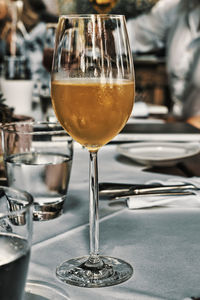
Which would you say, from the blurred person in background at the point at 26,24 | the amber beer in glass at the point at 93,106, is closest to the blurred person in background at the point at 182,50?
the blurred person in background at the point at 26,24

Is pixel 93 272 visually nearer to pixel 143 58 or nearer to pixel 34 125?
pixel 34 125

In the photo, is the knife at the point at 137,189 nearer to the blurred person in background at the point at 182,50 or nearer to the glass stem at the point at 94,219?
the glass stem at the point at 94,219

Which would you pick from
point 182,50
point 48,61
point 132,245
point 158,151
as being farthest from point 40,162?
point 182,50

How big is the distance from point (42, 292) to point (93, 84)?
163mm

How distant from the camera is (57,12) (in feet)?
10.9

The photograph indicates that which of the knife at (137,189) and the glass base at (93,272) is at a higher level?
the knife at (137,189)

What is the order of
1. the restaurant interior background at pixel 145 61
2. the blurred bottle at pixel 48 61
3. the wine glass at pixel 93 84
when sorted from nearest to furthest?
the wine glass at pixel 93 84
the blurred bottle at pixel 48 61
the restaurant interior background at pixel 145 61

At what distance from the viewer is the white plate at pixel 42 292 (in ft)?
0.96

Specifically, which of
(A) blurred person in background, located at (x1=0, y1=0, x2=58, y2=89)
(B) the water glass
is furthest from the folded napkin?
(A) blurred person in background, located at (x1=0, y1=0, x2=58, y2=89)

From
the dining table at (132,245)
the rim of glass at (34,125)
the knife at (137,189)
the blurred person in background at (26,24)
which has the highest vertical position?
the blurred person in background at (26,24)

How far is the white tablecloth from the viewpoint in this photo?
1.02ft

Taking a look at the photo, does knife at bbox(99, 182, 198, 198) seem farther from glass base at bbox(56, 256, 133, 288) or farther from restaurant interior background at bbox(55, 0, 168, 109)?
restaurant interior background at bbox(55, 0, 168, 109)

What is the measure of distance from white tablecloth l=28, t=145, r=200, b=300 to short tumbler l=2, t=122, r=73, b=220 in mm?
20

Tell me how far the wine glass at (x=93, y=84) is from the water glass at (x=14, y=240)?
0.33ft
